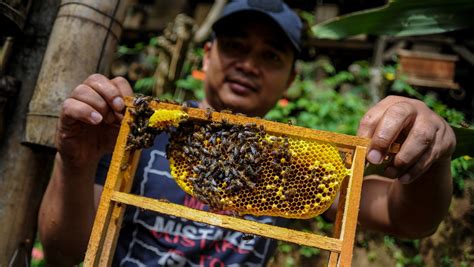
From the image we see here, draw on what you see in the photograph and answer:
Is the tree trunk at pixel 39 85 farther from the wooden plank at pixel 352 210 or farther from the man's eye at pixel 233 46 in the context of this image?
the wooden plank at pixel 352 210

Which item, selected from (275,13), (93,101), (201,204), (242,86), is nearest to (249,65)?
(242,86)

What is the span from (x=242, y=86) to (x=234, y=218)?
5.39 feet

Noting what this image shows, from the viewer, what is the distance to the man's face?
310cm

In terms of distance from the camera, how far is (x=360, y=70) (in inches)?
259

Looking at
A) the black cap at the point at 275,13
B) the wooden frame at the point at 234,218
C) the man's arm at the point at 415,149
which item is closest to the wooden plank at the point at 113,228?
the wooden frame at the point at 234,218

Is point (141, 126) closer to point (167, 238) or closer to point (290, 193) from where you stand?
point (290, 193)

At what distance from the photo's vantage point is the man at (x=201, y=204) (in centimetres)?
174

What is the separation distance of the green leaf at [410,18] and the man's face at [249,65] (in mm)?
843

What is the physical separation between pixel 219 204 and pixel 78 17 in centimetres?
137

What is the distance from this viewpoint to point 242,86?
3086mm

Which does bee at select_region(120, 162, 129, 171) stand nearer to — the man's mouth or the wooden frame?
the wooden frame

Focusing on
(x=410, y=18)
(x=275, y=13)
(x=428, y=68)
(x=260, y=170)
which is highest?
(x=428, y=68)

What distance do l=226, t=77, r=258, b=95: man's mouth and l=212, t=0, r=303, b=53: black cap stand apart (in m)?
0.51

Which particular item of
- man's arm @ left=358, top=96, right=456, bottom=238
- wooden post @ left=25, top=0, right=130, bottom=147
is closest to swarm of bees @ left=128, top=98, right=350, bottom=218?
man's arm @ left=358, top=96, right=456, bottom=238
